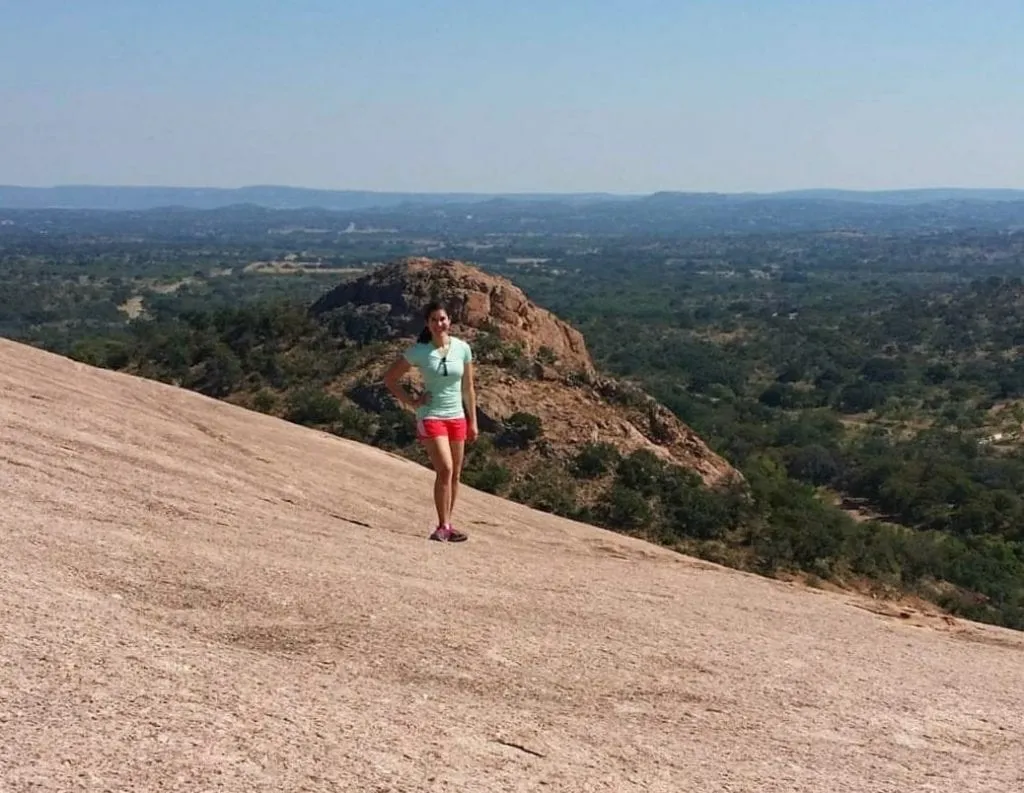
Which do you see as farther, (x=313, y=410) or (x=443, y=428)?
(x=313, y=410)

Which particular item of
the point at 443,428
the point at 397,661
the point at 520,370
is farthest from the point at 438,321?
the point at 520,370

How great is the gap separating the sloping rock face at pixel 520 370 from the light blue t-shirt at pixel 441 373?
12.2m

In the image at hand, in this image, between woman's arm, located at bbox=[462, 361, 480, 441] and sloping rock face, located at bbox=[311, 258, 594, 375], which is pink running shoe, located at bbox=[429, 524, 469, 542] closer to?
woman's arm, located at bbox=[462, 361, 480, 441]

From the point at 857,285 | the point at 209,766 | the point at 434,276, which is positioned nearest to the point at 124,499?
the point at 209,766

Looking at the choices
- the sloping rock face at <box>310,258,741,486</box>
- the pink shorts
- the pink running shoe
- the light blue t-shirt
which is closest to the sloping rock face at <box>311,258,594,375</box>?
the sloping rock face at <box>310,258,741,486</box>

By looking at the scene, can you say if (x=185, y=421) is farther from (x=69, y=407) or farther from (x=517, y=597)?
(x=517, y=597)

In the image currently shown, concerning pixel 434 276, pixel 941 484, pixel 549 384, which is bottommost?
pixel 941 484

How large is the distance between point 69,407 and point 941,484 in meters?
31.7

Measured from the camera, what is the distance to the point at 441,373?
901 cm

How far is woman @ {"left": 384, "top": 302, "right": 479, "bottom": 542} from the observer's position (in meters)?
8.98

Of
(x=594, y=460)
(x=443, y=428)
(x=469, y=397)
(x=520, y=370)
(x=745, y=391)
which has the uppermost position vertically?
(x=469, y=397)

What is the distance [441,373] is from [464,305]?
58.5 ft

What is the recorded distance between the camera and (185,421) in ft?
42.6

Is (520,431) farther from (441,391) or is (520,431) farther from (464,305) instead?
(441,391)
